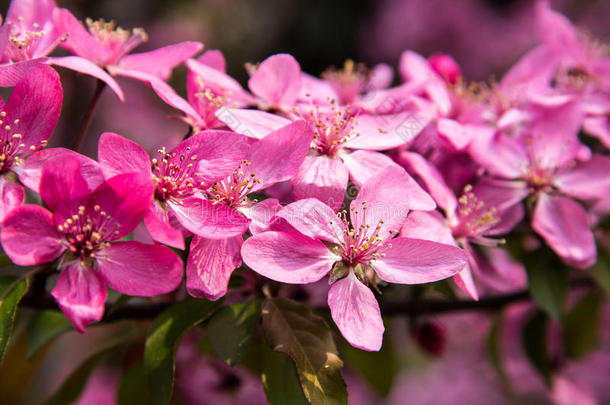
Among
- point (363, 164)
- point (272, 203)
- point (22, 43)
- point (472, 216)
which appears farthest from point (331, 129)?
point (22, 43)

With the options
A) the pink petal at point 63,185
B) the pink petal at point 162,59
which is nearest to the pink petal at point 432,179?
the pink petal at point 162,59

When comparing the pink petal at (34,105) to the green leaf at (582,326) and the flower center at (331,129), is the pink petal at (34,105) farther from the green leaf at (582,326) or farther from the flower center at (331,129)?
the green leaf at (582,326)

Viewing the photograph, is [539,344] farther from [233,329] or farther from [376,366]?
[233,329]

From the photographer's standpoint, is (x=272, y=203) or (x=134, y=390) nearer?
(x=272, y=203)

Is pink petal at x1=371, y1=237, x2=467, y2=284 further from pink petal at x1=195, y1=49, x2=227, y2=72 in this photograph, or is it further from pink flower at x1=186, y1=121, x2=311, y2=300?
pink petal at x1=195, y1=49, x2=227, y2=72

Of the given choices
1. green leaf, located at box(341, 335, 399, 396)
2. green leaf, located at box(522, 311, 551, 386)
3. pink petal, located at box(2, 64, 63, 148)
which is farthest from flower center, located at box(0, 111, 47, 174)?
green leaf, located at box(522, 311, 551, 386)
